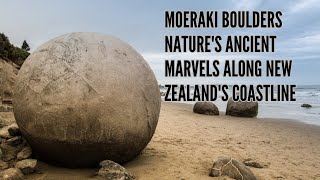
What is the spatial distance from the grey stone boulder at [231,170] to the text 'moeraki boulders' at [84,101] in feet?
3.73

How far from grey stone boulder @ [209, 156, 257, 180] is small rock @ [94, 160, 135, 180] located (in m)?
1.36

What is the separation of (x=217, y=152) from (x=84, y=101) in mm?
3611

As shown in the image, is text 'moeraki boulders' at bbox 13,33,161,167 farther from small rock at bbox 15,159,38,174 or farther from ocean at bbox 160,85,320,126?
ocean at bbox 160,85,320,126

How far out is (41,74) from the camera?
4.83 meters

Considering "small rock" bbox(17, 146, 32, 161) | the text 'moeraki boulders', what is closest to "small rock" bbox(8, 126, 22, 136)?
"small rock" bbox(17, 146, 32, 161)

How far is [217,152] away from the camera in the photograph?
729 cm

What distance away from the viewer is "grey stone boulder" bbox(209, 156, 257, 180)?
512 centimetres

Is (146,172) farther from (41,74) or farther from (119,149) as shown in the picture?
(41,74)

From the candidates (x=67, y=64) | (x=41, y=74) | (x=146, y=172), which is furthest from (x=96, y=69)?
(x=146, y=172)

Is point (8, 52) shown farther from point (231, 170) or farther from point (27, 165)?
point (231, 170)

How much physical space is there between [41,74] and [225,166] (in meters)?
2.90

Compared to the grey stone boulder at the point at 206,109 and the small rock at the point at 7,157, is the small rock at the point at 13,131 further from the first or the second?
the grey stone boulder at the point at 206,109

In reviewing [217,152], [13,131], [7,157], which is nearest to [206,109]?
[217,152]

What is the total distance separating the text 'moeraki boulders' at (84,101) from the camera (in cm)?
461
